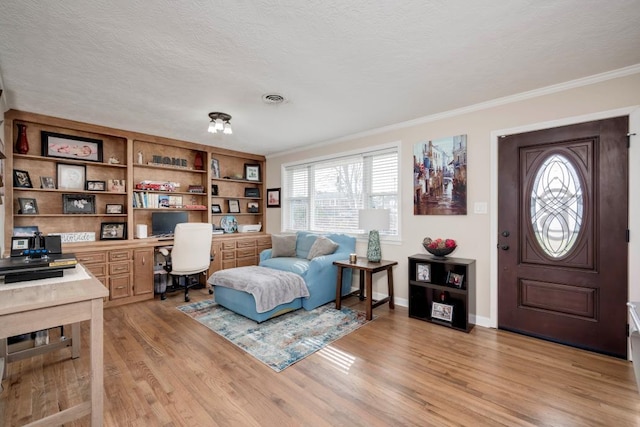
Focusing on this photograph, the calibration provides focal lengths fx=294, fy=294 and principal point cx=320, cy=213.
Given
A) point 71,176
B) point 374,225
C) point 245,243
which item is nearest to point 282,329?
point 374,225

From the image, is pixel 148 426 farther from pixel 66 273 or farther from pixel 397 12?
pixel 397 12

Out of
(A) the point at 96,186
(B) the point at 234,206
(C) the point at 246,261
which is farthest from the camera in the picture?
(B) the point at 234,206

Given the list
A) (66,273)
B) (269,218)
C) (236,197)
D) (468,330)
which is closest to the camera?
(66,273)

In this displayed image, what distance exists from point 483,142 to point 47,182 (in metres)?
5.25

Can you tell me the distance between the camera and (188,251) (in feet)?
12.8

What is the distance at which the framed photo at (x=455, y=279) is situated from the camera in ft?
10.2

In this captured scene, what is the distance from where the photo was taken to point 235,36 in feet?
6.35

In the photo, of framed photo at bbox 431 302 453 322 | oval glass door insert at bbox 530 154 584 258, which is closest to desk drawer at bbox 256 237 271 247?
framed photo at bbox 431 302 453 322

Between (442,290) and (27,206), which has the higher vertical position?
(27,206)

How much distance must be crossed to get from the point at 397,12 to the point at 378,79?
850 mm

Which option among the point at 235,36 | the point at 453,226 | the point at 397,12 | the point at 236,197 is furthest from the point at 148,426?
the point at 236,197

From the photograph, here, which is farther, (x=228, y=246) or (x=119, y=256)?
(x=228, y=246)

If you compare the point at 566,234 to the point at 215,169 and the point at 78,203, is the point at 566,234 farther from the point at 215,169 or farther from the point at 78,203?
the point at 78,203

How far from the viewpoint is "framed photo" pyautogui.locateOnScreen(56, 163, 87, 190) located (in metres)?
3.84
